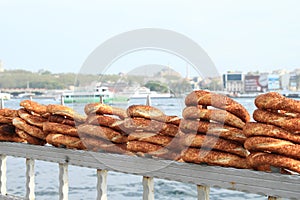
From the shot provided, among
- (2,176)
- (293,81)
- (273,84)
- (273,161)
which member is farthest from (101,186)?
(293,81)

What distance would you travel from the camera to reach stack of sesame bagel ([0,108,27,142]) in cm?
526

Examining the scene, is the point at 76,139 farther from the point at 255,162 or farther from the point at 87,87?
the point at 255,162

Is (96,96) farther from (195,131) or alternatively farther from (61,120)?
(195,131)

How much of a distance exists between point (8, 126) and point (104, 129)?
147cm

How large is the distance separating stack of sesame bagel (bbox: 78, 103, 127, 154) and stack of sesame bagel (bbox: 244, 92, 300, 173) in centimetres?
124

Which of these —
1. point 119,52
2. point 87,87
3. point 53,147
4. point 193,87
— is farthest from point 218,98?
point 53,147

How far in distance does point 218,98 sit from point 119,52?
88cm

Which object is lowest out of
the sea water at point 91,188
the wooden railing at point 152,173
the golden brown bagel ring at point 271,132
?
the sea water at point 91,188

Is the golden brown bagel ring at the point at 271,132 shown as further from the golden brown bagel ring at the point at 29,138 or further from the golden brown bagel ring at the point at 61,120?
the golden brown bagel ring at the point at 29,138

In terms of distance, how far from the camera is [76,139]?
4574 mm

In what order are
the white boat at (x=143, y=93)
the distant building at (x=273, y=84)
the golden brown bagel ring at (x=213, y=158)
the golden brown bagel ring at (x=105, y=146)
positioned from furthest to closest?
1. the distant building at (x=273, y=84)
2. the white boat at (x=143, y=93)
3. the golden brown bagel ring at (x=105, y=146)
4. the golden brown bagel ring at (x=213, y=158)

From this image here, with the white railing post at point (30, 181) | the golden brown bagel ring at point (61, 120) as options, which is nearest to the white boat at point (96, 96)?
the golden brown bagel ring at point (61, 120)

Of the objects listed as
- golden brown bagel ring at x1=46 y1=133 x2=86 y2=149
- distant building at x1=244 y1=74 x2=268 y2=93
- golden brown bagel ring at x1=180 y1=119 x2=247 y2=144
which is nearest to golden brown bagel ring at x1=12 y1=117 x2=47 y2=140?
golden brown bagel ring at x1=46 y1=133 x2=86 y2=149

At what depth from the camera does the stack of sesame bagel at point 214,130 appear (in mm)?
3596
